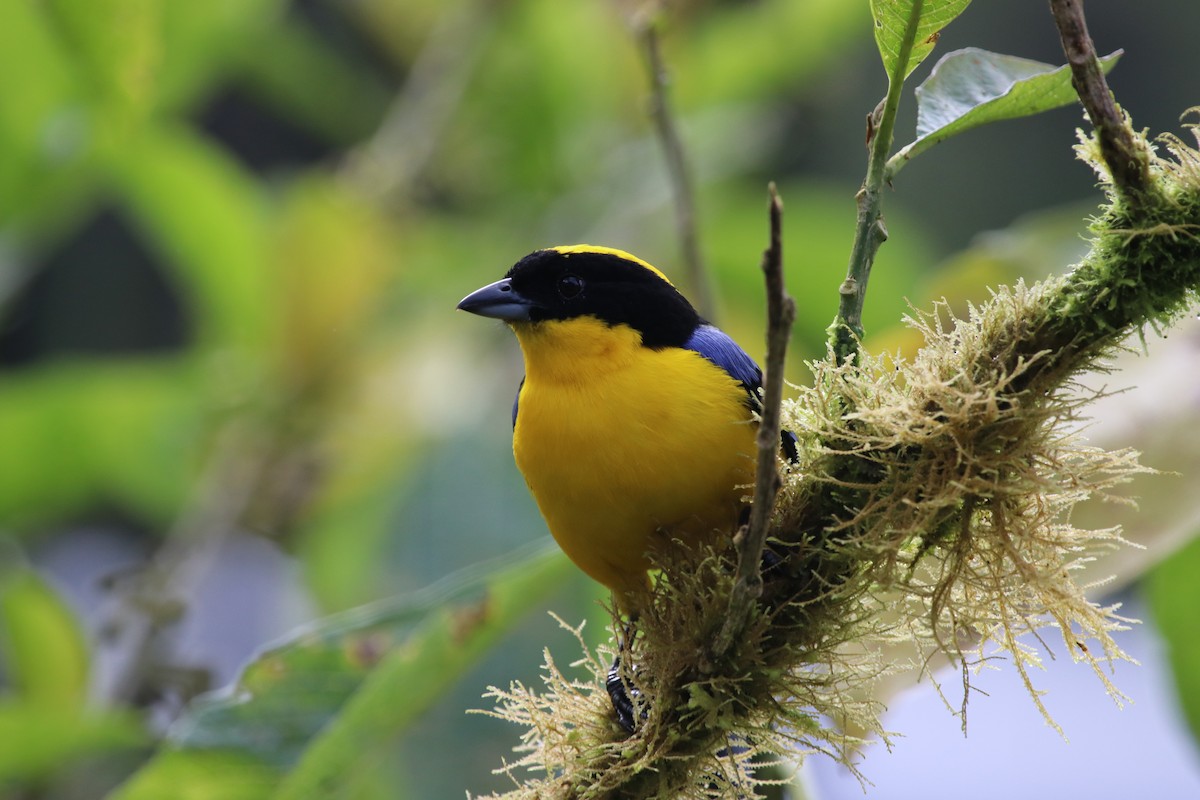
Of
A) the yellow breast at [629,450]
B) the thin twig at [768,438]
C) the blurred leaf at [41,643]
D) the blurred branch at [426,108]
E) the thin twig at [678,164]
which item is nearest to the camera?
the thin twig at [768,438]

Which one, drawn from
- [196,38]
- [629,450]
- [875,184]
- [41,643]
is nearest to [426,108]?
[196,38]

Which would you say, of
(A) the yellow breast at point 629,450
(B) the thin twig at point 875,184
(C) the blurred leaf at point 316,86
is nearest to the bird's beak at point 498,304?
(A) the yellow breast at point 629,450

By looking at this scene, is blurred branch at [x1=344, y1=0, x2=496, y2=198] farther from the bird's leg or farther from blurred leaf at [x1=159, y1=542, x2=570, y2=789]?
the bird's leg

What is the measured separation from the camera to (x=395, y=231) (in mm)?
4207

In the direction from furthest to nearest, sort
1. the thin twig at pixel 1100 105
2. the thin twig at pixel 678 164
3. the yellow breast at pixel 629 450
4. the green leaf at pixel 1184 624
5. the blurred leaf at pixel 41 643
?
the blurred leaf at pixel 41 643
the thin twig at pixel 678 164
the green leaf at pixel 1184 624
the yellow breast at pixel 629 450
the thin twig at pixel 1100 105

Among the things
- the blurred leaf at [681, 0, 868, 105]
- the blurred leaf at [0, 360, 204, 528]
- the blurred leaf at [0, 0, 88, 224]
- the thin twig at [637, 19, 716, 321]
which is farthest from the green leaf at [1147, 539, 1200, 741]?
the blurred leaf at [0, 0, 88, 224]

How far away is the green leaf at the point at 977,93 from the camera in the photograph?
1712 millimetres

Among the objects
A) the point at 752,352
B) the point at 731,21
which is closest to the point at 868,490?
the point at 752,352

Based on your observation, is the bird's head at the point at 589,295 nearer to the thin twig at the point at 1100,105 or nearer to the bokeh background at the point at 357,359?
the bokeh background at the point at 357,359

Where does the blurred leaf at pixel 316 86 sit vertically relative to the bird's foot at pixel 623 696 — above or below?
above

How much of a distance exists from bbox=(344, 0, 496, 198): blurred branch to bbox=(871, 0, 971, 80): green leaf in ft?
8.91

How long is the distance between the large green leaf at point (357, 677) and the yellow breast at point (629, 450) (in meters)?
0.18

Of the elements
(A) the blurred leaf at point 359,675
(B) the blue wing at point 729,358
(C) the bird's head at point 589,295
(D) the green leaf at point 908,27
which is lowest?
(A) the blurred leaf at point 359,675

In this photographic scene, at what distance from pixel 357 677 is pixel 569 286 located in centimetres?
95
